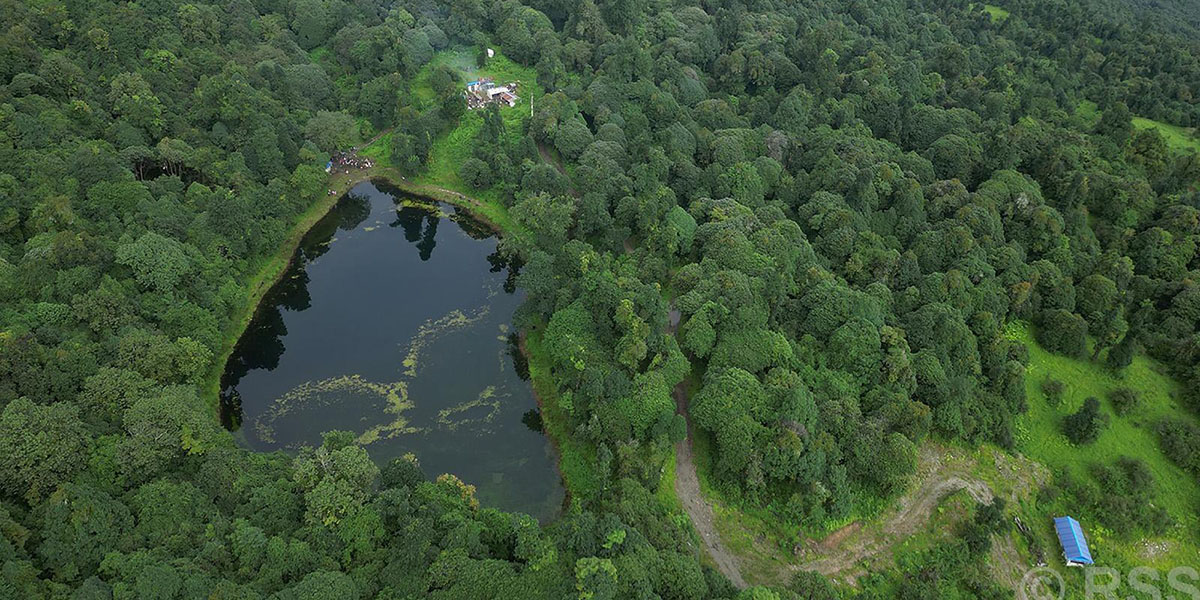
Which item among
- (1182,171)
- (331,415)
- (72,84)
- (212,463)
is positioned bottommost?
(331,415)

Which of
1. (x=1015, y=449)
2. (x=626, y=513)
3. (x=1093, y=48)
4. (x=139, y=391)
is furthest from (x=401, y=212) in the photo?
(x=1093, y=48)

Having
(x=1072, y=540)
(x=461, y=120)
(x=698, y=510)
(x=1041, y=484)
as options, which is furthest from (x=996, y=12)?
(x=698, y=510)

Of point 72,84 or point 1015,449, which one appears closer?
point 1015,449

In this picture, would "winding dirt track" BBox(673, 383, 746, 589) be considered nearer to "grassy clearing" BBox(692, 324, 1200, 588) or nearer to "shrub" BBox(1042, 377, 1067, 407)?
"grassy clearing" BBox(692, 324, 1200, 588)

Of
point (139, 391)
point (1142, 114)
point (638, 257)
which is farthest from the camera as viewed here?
point (1142, 114)

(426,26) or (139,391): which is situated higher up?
(426,26)

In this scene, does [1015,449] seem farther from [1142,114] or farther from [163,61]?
[163,61]
